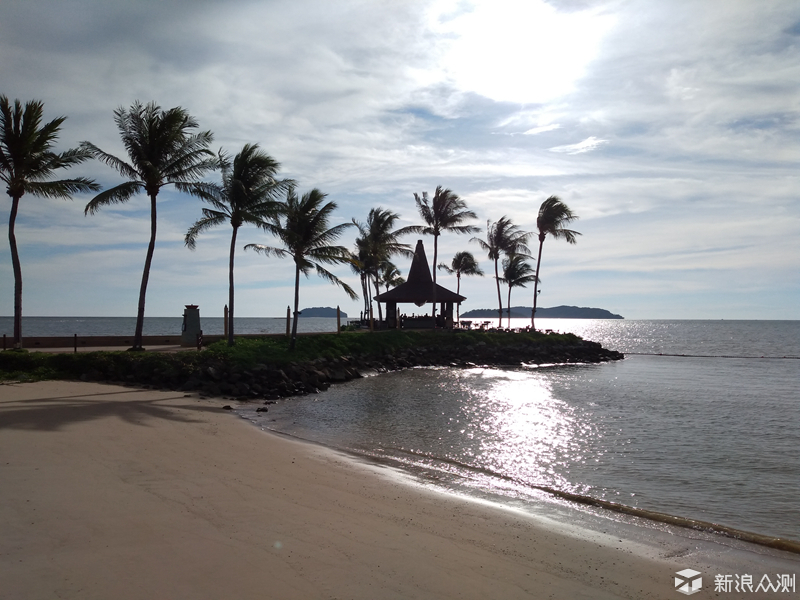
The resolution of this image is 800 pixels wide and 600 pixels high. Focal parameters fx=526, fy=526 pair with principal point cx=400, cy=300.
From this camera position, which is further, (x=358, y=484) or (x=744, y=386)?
(x=744, y=386)

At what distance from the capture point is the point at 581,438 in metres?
13.6

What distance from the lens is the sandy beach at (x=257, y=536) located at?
4.68 meters

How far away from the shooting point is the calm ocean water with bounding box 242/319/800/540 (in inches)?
353

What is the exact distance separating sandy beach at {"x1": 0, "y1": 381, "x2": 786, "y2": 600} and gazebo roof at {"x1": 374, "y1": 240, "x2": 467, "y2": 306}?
29694 millimetres

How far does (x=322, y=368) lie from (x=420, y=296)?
15.8 m

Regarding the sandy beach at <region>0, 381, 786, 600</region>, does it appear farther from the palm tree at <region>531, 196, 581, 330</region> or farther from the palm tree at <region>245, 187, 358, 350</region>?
the palm tree at <region>531, 196, 581, 330</region>

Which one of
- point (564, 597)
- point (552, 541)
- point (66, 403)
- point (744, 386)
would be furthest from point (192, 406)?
point (744, 386)

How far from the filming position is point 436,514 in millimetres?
→ 7195

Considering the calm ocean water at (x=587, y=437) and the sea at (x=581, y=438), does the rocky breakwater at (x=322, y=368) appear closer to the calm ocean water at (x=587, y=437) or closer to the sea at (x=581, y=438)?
the sea at (x=581, y=438)

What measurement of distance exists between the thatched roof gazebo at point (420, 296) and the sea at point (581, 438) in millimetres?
13428

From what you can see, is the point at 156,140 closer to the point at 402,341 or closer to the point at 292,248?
the point at 292,248

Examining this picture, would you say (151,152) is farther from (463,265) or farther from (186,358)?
(463,265)

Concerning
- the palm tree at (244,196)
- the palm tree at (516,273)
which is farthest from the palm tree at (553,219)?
the palm tree at (244,196)

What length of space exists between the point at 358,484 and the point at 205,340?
67.5 feet
